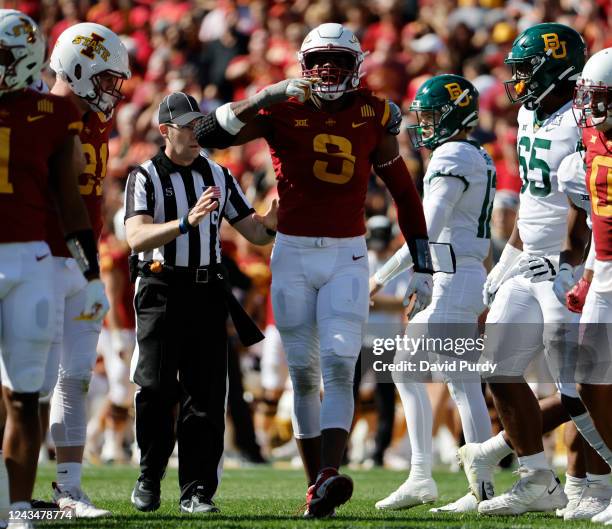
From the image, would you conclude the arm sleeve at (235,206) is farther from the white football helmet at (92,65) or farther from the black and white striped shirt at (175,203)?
the white football helmet at (92,65)

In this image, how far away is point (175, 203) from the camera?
20.9 ft

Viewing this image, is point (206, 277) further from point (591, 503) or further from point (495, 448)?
point (591, 503)

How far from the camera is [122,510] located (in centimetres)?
634

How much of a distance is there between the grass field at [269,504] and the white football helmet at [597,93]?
1.68 metres

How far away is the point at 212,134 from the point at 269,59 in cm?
832

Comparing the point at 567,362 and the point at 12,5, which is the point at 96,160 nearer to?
the point at 567,362

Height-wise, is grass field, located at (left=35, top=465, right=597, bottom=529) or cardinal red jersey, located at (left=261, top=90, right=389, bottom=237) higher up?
cardinal red jersey, located at (left=261, top=90, right=389, bottom=237)

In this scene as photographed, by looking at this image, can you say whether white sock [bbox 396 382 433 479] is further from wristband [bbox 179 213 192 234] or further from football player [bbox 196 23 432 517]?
wristband [bbox 179 213 192 234]

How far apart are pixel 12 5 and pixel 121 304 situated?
25.9 ft

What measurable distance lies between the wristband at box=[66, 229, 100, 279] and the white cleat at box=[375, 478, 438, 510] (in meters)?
2.22

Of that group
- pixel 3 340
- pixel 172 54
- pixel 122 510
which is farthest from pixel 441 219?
pixel 172 54

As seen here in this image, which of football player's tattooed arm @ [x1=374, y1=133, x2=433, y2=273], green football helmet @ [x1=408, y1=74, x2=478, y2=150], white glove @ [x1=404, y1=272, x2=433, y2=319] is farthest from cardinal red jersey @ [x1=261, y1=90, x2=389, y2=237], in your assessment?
green football helmet @ [x1=408, y1=74, x2=478, y2=150]

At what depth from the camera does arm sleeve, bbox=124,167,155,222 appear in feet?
20.7

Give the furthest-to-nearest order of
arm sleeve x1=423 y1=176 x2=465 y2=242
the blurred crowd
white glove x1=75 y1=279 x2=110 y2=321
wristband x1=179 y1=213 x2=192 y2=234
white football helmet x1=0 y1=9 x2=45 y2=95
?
the blurred crowd < arm sleeve x1=423 y1=176 x2=465 y2=242 < wristband x1=179 y1=213 x2=192 y2=234 < white glove x1=75 y1=279 x2=110 y2=321 < white football helmet x1=0 y1=9 x2=45 y2=95
